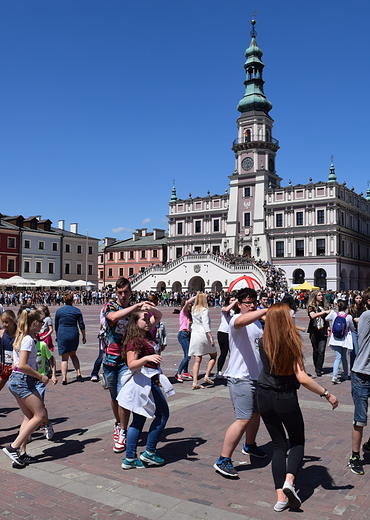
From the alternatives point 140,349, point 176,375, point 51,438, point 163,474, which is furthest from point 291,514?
point 176,375

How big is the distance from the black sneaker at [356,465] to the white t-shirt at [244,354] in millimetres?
1380

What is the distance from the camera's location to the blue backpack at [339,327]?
10.3 meters

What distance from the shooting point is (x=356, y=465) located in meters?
5.22

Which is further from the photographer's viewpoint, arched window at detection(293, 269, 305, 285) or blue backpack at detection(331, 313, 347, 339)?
arched window at detection(293, 269, 305, 285)

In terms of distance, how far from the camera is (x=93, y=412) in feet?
25.2

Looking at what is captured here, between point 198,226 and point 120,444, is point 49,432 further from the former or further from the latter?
point 198,226

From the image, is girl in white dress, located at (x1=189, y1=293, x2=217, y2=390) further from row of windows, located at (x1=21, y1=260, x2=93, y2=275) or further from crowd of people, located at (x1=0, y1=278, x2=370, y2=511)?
row of windows, located at (x1=21, y1=260, x2=93, y2=275)

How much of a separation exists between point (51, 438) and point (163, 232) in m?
74.0

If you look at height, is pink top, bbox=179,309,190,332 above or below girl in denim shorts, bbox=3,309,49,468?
above

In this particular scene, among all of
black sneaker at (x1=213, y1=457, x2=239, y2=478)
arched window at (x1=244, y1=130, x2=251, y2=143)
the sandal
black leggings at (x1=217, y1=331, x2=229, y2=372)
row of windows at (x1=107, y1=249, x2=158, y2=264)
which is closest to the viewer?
black sneaker at (x1=213, y1=457, x2=239, y2=478)

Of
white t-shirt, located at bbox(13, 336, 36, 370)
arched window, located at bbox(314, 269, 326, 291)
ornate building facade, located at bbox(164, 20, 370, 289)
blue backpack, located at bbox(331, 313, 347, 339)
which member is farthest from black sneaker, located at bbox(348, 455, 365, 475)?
arched window, located at bbox(314, 269, 326, 291)

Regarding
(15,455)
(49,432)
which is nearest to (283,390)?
(15,455)

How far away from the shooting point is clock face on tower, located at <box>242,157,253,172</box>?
207 ft

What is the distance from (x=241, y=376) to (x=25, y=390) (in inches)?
95.5
